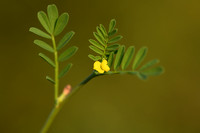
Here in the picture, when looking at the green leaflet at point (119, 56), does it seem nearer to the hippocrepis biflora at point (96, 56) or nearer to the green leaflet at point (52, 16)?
the hippocrepis biflora at point (96, 56)

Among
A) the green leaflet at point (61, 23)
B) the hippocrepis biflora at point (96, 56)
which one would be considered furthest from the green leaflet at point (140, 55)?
the green leaflet at point (61, 23)

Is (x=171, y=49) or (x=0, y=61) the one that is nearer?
(x=0, y=61)

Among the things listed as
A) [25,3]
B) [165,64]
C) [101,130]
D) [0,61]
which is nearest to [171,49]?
[165,64]

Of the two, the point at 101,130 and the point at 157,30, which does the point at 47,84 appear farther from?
the point at 157,30

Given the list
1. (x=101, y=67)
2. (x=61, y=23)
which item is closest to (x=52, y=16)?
(x=61, y=23)

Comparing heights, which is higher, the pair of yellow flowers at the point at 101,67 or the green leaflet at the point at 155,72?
the green leaflet at the point at 155,72

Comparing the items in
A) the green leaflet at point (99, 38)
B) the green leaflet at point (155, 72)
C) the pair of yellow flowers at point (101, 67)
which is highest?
the green leaflet at point (99, 38)

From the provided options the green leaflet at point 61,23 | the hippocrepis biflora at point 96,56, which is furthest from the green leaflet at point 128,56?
the green leaflet at point 61,23

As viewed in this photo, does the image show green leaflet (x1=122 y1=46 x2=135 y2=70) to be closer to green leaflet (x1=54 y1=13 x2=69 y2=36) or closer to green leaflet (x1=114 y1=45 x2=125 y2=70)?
green leaflet (x1=114 y1=45 x2=125 y2=70)

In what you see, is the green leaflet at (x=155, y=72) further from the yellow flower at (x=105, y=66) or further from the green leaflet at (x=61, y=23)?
the green leaflet at (x=61, y=23)

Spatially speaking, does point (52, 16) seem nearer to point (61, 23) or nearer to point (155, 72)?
point (61, 23)

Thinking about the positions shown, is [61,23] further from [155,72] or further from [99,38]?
[155,72]
